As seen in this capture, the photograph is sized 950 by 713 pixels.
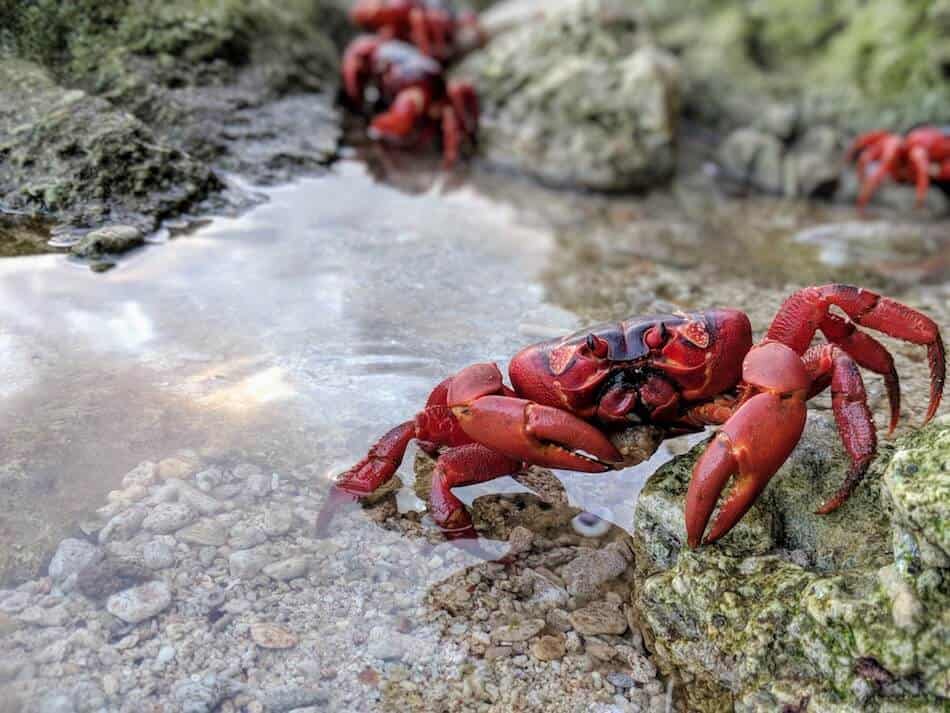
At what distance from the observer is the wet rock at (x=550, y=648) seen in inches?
97.2

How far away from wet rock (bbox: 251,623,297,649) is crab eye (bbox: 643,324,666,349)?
1.36 meters

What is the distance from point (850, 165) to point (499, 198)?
3.28 meters

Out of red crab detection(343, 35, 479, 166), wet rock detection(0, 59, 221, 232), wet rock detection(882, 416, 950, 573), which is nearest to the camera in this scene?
wet rock detection(882, 416, 950, 573)

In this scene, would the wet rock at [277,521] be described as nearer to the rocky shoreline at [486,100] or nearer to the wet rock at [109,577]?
the wet rock at [109,577]

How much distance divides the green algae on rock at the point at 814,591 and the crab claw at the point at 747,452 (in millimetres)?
213

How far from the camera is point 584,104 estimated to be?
6.74 metres

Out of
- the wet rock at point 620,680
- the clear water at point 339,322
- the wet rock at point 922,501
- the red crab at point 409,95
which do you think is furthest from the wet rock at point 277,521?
the red crab at point 409,95

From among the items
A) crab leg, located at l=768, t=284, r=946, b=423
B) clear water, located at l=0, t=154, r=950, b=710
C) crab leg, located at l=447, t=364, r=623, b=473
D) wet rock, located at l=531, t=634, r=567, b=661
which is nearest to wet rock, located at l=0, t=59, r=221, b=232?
clear water, located at l=0, t=154, r=950, b=710

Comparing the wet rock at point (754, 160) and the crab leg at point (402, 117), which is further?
the wet rock at point (754, 160)

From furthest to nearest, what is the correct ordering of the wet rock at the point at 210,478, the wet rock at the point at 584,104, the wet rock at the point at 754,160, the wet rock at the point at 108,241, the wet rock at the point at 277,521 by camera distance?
the wet rock at the point at 754,160, the wet rock at the point at 584,104, the wet rock at the point at 108,241, the wet rock at the point at 210,478, the wet rock at the point at 277,521

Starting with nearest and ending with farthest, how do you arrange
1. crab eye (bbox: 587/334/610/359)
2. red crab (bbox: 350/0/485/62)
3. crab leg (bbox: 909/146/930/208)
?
crab eye (bbox: 587/334/610/359), crab leg (bbox: 909/146/930/208), red crab (bbox: 350/0/485/62)

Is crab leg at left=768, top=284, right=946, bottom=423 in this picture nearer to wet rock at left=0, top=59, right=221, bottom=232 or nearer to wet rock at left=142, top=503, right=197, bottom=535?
wet rock at left=142, top=503, right=197, bottom=535

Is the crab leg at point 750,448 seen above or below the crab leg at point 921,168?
above

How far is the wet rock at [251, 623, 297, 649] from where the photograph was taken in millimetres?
2420
